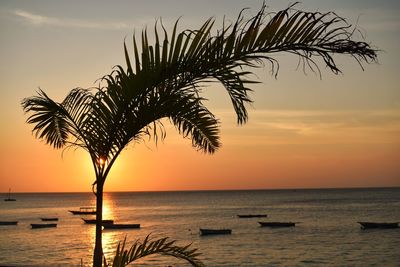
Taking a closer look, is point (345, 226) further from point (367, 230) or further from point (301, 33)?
point (301, 33)

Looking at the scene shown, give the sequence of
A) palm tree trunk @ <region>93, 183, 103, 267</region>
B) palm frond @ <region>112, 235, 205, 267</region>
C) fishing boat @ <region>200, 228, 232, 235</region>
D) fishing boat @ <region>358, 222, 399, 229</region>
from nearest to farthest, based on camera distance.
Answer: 1. palm tree trunk @ <region>93, 183, 103, 267</region>
2. palm frond @ <region>112, 235, 205, 267</region>
3. fishing boat @ <region>200, 228, 232, 235</region>
4. fishing boat @ <region>358, 222, 399, 229</region>

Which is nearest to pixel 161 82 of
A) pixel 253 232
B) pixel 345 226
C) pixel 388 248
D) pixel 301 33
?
pixel 301 33

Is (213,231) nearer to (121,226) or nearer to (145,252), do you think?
(121,226)

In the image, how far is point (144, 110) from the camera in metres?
3.95

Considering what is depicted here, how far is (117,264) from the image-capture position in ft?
14.2

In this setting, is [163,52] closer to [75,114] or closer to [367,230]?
[75,114]

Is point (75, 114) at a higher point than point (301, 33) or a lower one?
lower

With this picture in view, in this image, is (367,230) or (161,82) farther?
(367,230)

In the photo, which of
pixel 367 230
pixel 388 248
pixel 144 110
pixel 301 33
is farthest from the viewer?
pixel 367 230

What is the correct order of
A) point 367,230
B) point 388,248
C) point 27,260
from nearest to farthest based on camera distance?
1. point 27,260
2. point 388,248
3. point 367,230

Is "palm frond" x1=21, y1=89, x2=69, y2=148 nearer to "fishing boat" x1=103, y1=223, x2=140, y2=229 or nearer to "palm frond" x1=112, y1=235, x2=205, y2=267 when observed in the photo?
"palm frond" x1=112, y1=235, x2=205, y2=267

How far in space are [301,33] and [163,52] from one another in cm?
89

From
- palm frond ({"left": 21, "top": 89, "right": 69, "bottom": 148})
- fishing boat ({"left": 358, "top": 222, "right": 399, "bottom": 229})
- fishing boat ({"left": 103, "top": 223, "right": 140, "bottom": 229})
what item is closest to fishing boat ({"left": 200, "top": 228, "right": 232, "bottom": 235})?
fishing boat ({"left": 103, "top": 223, "right": 140, "bottom": 229})

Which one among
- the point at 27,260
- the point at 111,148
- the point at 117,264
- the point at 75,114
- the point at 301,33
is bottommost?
the point at 27,260
